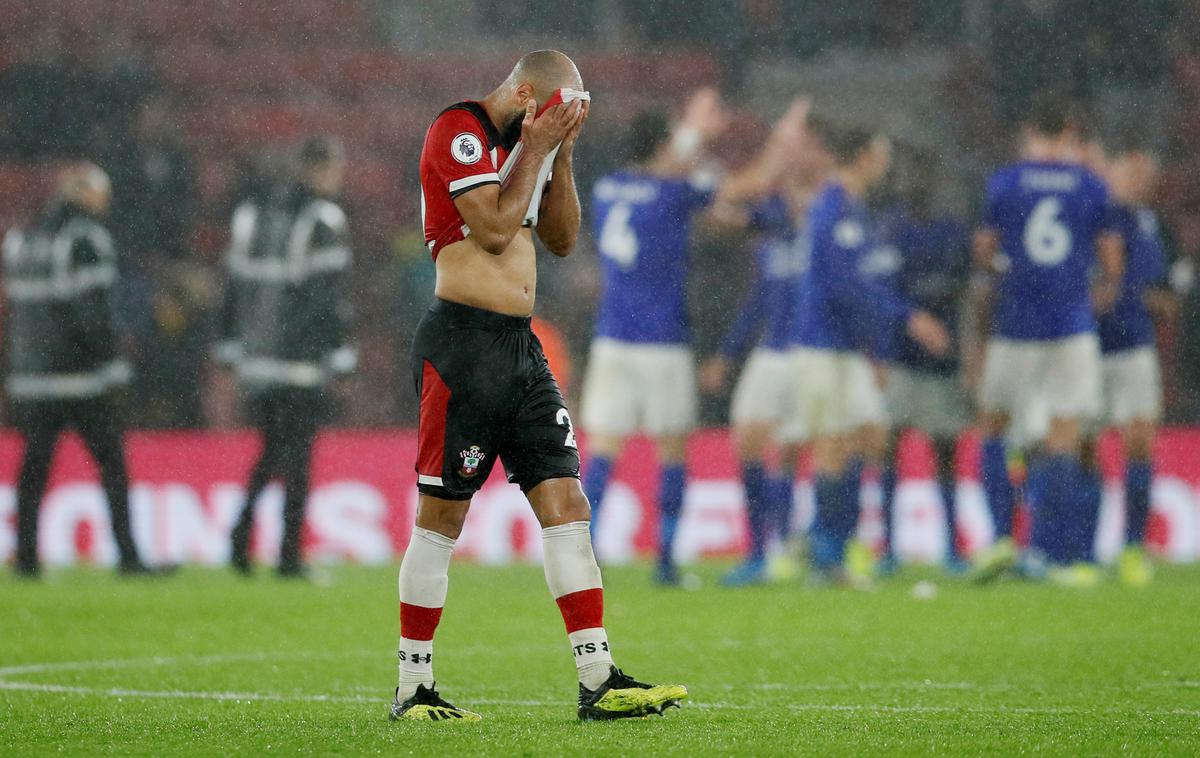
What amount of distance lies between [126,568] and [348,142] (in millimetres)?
8060

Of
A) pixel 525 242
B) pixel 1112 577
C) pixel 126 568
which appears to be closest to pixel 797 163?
pixel 1112 577

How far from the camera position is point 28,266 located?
10.1 meters

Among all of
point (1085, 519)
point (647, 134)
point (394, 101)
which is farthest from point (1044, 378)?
point (394, 101)

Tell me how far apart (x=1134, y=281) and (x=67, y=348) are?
19.1ft

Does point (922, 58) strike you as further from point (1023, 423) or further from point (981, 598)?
point (981, 598)

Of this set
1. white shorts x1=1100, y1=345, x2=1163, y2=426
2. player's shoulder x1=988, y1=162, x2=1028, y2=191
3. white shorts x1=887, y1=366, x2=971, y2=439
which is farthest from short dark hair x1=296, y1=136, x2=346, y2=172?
white shorts x1=1100, y1=345, x2=1163, y2=426

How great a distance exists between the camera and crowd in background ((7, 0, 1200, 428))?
549 inches

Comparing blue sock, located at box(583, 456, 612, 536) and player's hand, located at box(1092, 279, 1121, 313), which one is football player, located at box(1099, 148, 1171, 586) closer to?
player's hand, located at box(1092, 279, 1121, 313)

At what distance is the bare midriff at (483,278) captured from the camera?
455 cm

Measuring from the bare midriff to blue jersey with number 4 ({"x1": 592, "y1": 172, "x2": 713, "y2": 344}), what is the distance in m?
4.40

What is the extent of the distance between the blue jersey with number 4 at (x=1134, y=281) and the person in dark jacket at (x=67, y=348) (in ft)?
17.7

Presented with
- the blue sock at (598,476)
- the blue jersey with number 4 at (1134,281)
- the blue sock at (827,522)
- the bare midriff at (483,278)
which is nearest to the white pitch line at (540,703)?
the bare midriff at (483,278)

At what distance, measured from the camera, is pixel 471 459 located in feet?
14.8

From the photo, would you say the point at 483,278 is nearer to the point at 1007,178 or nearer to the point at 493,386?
the point at 493,386
